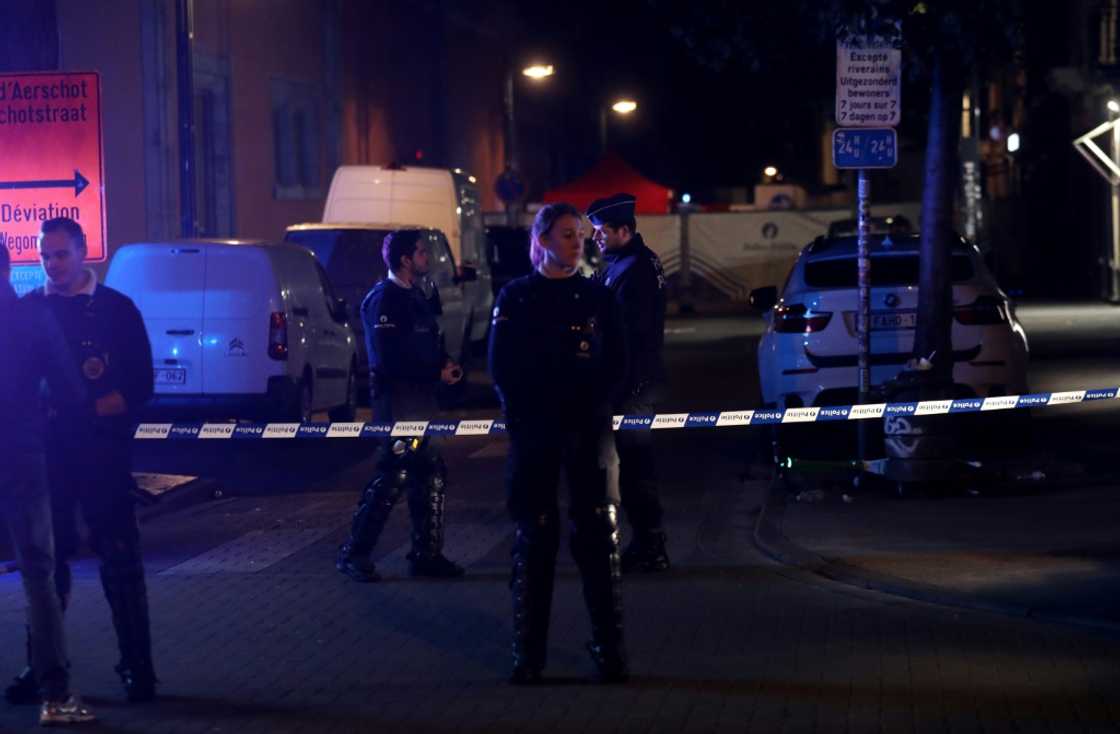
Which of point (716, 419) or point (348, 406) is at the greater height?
point (716, 419)

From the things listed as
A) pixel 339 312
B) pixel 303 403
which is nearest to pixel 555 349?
pixel 303 403

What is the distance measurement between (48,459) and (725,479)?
304 inches

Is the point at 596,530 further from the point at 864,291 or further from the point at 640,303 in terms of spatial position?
the point at 864,291

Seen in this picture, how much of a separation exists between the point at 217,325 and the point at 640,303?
7.23 metres

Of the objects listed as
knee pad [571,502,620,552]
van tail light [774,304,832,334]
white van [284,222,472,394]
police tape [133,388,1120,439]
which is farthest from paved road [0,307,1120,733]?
white van [284,222,472,394]

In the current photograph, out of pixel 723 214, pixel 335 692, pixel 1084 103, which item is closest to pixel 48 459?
pixel 335 692

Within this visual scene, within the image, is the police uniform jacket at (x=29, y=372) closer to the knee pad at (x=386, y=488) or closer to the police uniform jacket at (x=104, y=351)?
the police uniform jacket at (x=104, y=351)

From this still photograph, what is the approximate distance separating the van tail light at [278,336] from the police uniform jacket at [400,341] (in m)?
6.43

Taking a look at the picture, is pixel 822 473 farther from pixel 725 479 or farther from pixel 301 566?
pixel 301 566

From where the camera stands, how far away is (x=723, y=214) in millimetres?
40906

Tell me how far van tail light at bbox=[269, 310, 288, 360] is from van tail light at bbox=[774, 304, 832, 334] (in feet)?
14.8

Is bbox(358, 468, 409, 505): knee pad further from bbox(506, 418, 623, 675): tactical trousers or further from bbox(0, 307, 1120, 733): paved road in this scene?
bbox(506, 418, 623, 675): tactical trousers

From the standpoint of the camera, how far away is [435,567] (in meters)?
10.2

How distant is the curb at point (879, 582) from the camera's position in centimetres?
863
